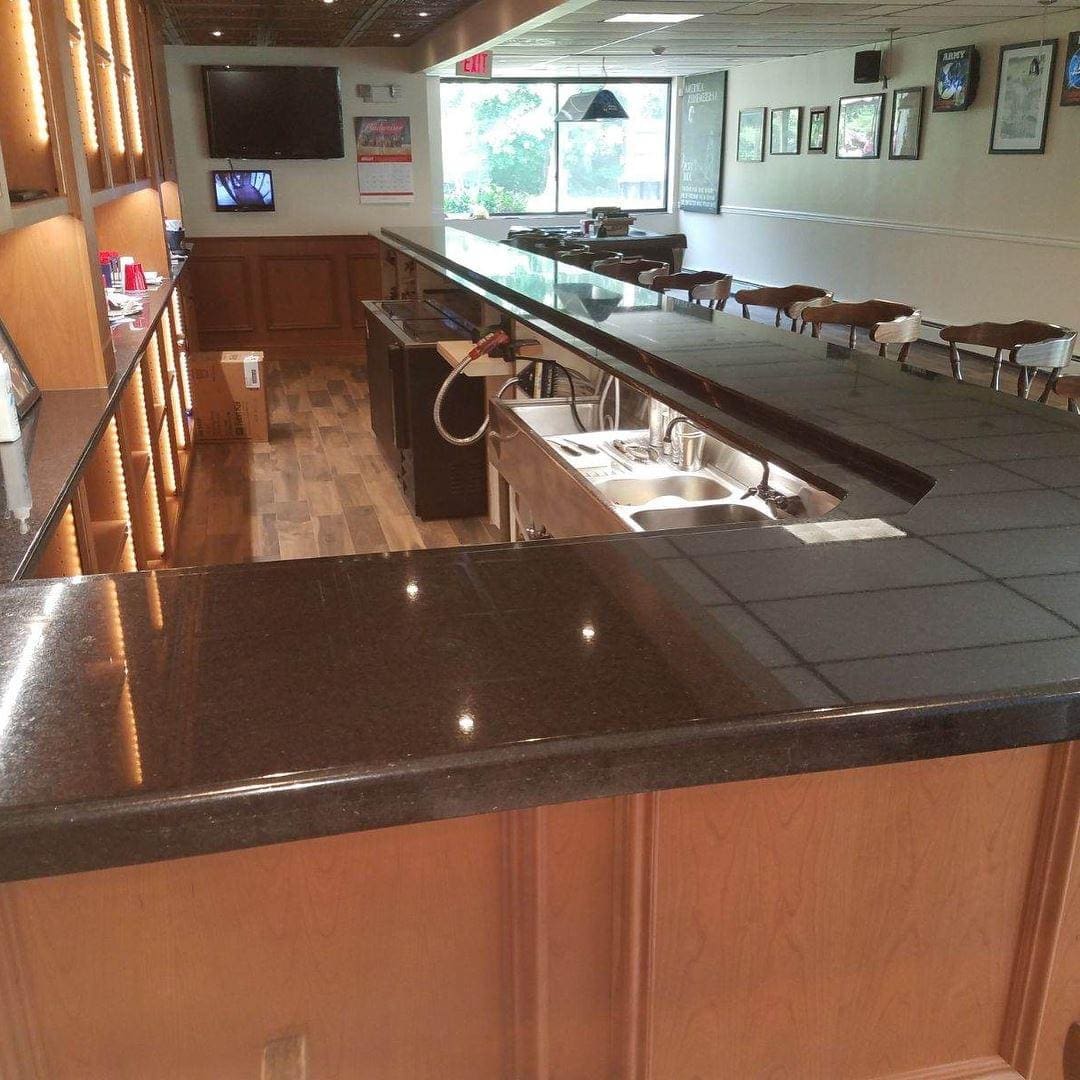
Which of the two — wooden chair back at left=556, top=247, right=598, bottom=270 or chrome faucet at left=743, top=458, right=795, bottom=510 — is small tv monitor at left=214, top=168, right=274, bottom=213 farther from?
chrome faucet at left=743, top=458, right=795, bottom=510

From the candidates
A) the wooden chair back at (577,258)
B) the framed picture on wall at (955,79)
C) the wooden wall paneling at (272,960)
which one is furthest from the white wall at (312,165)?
the wooden wall paneling at (272,960)

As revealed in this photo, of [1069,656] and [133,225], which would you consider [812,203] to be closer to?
[133,225]

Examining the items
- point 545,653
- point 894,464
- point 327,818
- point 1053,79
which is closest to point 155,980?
point 327,818

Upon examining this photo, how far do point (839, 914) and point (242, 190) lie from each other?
8167mm

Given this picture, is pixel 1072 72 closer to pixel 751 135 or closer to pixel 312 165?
pixel 751 135

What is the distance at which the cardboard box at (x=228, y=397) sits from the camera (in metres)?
5.85

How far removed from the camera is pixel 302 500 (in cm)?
493

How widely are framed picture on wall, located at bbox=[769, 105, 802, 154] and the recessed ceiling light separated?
2.80 metres

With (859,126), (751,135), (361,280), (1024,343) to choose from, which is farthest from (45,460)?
(751,135)

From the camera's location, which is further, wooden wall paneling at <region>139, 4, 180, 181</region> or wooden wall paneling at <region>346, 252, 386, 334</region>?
wooden wall paneling at <region>346, 252, 386, 334</region>

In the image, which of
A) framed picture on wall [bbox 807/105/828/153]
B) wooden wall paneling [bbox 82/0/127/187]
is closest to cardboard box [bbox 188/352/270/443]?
wooden wall paneling [bbox 82/0/127/187]

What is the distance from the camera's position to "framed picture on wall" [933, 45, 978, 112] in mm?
7570

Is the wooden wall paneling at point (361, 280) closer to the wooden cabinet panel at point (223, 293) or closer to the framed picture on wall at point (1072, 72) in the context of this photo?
the wooden cabinet panel at point (223, 293)

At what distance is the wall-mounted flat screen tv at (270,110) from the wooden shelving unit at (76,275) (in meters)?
3.94
